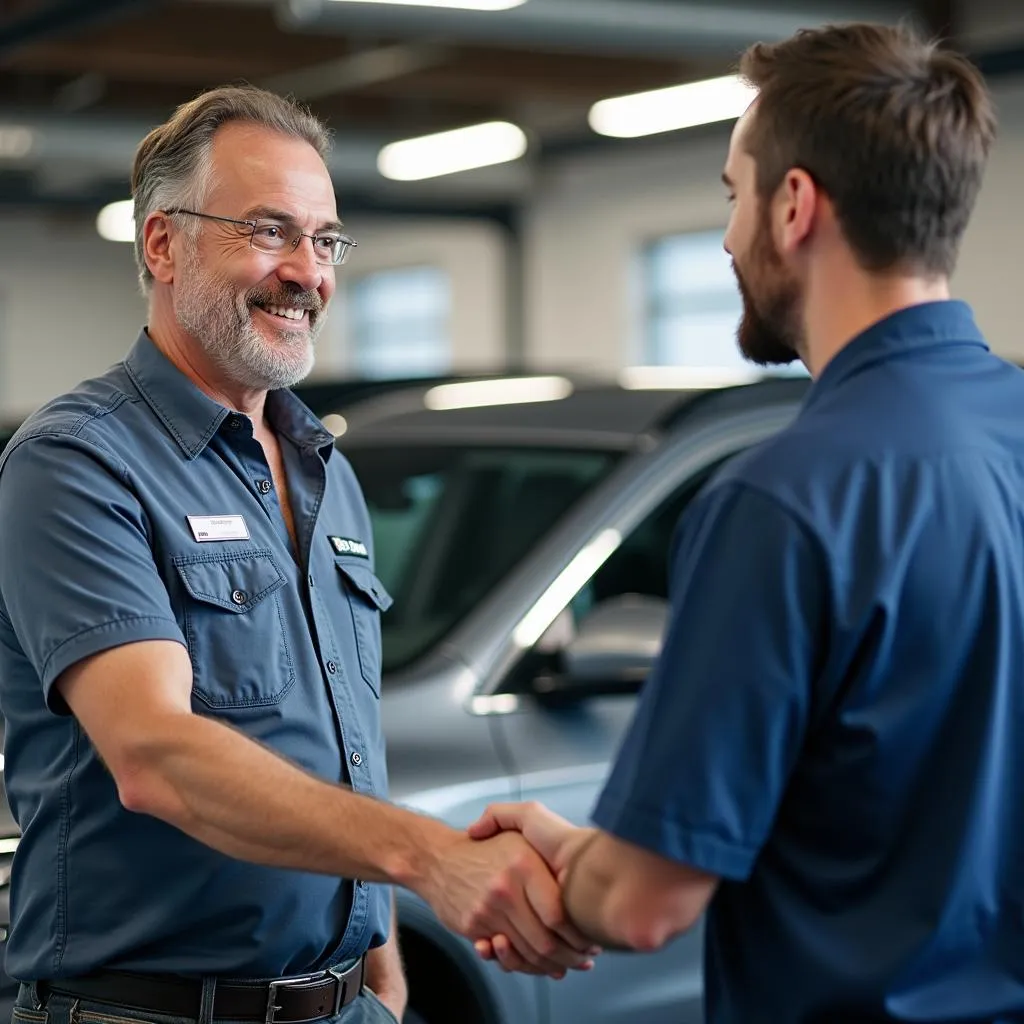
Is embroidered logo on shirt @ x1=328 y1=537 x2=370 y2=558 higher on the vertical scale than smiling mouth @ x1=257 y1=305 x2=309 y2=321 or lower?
lower

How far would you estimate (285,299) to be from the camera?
7.26 feet

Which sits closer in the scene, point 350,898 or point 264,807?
point 264,807

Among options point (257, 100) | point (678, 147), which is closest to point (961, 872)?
point (257, 100)

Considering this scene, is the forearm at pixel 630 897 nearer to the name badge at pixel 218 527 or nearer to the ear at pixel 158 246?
the name badge at pixel 218 527

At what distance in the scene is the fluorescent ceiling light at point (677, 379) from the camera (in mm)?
3910

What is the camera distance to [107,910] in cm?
189

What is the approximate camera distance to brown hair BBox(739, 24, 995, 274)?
4.91ft

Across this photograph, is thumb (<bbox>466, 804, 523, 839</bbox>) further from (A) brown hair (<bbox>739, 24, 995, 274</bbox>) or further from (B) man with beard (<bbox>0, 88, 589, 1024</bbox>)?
(A) brown hair (<bbox>739, 24, 995, 274</bbox>)

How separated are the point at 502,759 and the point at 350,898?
109cm

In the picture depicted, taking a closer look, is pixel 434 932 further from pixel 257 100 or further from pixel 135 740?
pixel 257 100

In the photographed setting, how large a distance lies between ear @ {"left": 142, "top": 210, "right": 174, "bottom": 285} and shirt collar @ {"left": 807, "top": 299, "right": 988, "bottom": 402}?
101 centimetres

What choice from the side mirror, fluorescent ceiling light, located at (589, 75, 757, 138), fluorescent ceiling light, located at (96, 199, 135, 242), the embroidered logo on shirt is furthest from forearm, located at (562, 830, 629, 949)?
fluorescent ceiling light, located at (96, 199, 135, 242)

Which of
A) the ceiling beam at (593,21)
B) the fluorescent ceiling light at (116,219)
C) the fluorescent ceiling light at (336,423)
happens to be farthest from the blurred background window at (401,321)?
the fluorescent ceiling light at (336,423)

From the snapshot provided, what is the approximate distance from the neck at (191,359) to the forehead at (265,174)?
0.56ft
